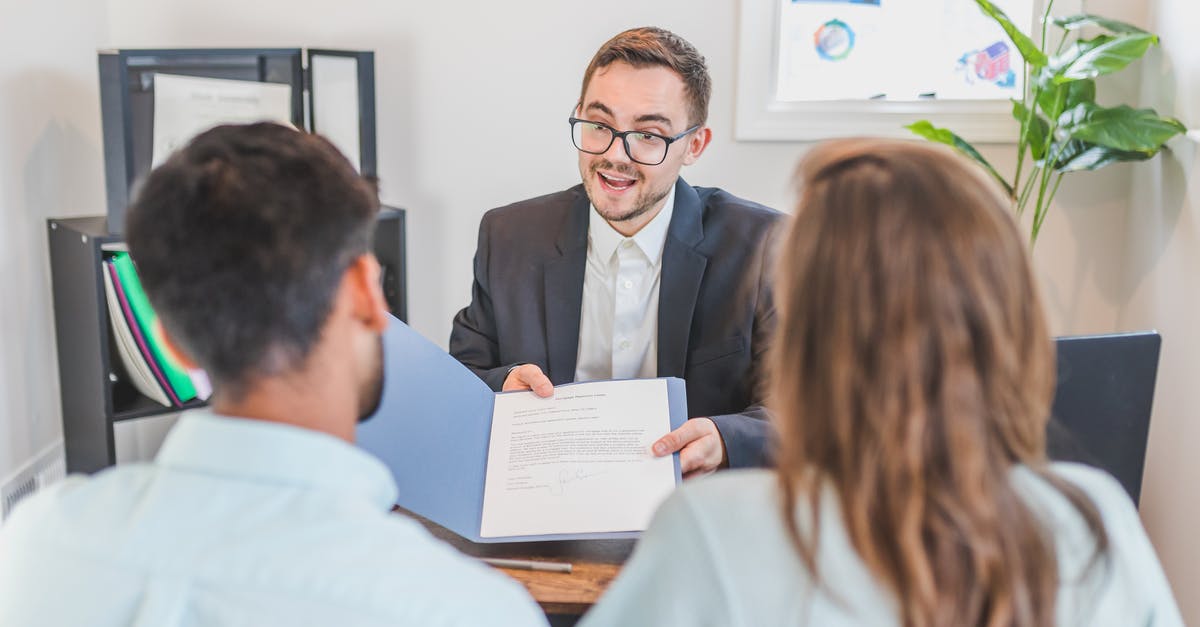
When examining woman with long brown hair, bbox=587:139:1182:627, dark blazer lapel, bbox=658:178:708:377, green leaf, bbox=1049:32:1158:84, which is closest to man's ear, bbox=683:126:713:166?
dark blazer lapel, bbox=658:178:708:377

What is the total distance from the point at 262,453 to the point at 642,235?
124 centimetres

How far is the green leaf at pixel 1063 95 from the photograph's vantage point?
2508 millimetres

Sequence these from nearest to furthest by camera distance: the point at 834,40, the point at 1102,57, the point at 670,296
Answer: the point at 670,296 → the point at 1102,57 → the point at 834,40

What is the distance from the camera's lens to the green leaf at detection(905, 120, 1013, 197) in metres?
2.63

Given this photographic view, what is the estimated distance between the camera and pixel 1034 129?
2.63 meters

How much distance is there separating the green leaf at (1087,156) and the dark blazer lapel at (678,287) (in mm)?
1076

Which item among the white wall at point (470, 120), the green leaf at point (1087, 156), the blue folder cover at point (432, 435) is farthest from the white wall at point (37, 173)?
the green leaf at point (1087, 156)

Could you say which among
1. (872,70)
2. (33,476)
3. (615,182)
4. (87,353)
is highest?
(872,70)

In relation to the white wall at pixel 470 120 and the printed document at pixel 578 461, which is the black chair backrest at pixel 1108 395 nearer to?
the printed document at pixel 578 461

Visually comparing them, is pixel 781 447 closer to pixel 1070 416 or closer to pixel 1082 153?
pixel 1070 416

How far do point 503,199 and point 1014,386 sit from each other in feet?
7.73

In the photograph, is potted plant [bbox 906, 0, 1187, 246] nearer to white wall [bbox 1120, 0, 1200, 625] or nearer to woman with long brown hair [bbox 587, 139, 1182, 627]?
white wall [bbox 1120, 0, 1200, 625]

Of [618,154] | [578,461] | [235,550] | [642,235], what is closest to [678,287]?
[642,235]
